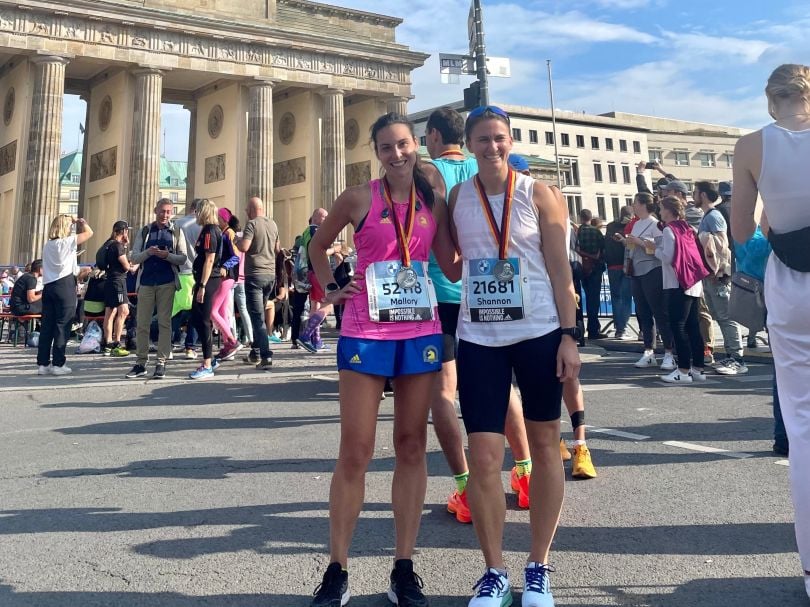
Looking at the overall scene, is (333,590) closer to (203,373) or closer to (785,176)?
(785,176)

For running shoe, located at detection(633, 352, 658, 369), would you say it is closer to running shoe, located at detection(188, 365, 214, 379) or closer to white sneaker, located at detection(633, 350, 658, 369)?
white sneaker, located at detection(633, 350, 658, 369)

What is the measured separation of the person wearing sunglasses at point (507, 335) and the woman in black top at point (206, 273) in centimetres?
601

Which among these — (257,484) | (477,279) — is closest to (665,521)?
(477,279)

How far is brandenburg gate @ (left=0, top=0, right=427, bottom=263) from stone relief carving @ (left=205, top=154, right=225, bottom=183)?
98 mm

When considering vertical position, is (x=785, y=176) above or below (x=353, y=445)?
above

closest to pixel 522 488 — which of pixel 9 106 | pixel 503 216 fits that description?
pixel 503 216

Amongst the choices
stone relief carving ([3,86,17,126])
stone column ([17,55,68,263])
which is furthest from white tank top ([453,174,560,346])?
stone relief carving ([3,86,17,126])

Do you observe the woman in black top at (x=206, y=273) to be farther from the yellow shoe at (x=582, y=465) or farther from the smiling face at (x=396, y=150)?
the smiling face at (x=396, y=150)

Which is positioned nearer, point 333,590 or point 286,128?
point 333,590

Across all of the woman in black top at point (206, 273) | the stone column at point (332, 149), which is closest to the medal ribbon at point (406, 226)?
the woman in black top at point (206, 273)

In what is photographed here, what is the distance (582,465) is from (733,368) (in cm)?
511

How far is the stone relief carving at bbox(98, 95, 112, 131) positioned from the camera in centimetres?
3356

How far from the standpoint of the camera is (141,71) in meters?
31.6

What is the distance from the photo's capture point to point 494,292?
2.63 m
